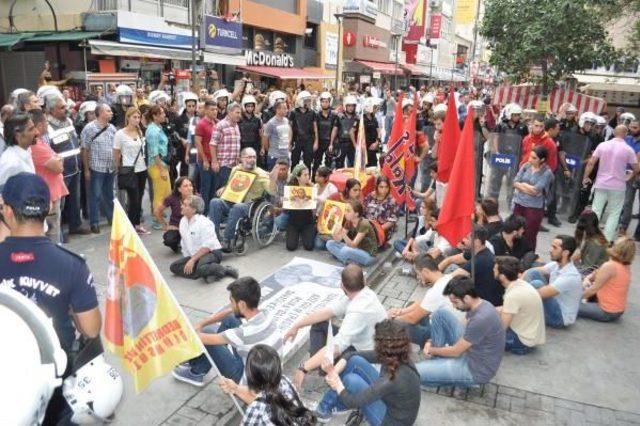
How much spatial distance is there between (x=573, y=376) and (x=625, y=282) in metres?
1.41

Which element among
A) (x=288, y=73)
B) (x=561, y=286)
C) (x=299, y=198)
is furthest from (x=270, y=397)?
(x=288, y=73)

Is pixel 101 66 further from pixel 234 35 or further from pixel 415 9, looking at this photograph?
pixel 415 9

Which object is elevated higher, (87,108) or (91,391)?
(87,108)

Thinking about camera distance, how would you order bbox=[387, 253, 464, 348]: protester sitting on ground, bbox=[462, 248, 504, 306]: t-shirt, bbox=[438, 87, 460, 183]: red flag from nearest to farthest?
bbox=[387, 253, 464, 348]: protester sitting on ground
bbox=[462, 248, 504, 306]: t-shirt
bbox=[438, 87, 460, 183]: red flag

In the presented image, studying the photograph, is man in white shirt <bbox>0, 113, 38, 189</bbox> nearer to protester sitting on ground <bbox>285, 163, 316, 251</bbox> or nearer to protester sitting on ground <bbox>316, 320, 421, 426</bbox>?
protester sitting on ground <bbox>285, 163, 316, 251</bbox>

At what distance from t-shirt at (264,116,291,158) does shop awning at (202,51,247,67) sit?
12407mm

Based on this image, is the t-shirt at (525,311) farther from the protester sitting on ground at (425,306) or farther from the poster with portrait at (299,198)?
the poster with portrait at (299,198)

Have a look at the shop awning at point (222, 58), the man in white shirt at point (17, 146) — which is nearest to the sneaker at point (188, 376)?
the man in white shirt at point (17, 146)

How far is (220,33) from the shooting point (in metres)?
22.8

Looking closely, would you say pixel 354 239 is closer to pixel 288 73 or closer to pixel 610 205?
pixel 610 205

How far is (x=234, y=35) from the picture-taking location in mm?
23859

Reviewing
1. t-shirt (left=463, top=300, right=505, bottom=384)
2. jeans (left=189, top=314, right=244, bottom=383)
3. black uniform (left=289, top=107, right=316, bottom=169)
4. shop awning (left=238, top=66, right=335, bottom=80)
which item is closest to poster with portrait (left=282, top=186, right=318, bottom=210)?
Result: black uniform (left=289, top=107, right=316, bottom=169)

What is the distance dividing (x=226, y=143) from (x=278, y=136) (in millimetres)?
1519

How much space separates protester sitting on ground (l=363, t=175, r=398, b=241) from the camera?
7840mm
